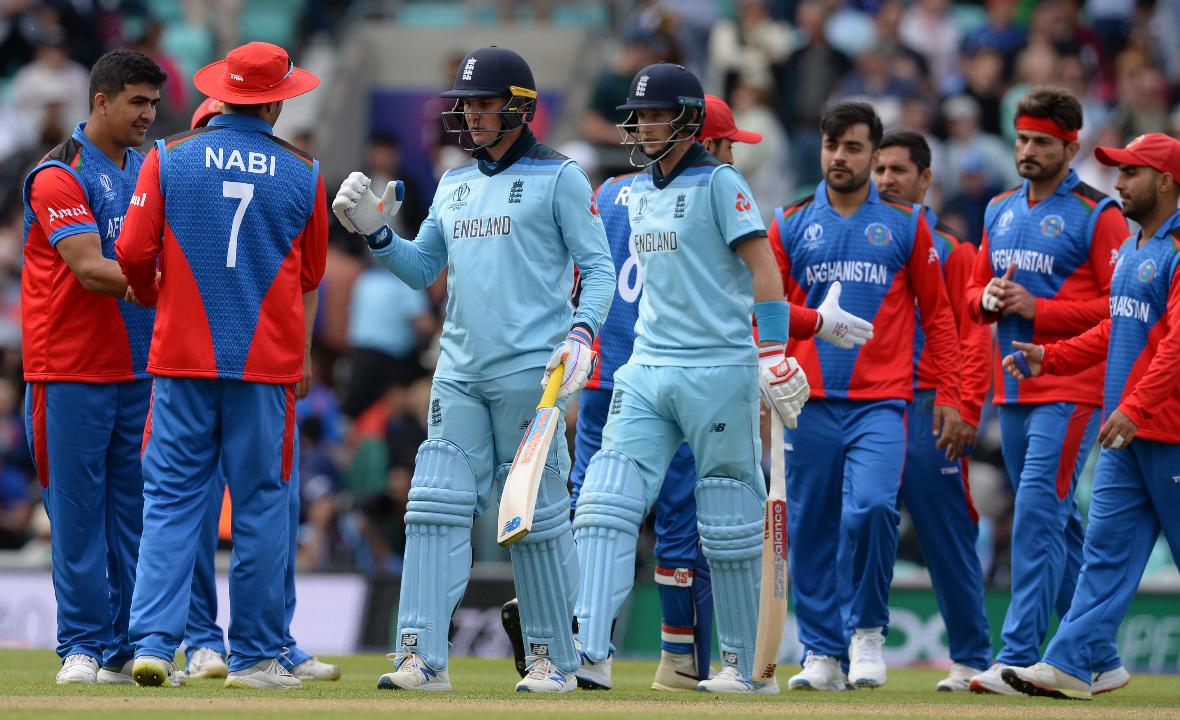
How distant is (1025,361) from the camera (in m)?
9.55

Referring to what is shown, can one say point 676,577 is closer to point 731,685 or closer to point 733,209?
point 731,685

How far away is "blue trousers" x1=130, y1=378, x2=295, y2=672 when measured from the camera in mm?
7949

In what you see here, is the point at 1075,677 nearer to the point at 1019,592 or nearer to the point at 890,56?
the point at 1019,592

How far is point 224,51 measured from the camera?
21.7m

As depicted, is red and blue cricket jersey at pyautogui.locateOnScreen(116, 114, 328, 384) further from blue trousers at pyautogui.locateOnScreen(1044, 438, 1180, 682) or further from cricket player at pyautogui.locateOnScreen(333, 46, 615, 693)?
blue trousers at pyautogui.locateOnScreen(1044, 438, 1180, 682)

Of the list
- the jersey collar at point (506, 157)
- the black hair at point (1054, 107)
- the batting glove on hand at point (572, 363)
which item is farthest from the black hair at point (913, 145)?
the batting glove on hand at point (572, 363)

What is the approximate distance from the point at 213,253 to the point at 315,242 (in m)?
0.55

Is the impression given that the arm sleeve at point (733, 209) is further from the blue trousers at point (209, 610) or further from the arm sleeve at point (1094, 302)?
the blue trousers at point (209, 610)

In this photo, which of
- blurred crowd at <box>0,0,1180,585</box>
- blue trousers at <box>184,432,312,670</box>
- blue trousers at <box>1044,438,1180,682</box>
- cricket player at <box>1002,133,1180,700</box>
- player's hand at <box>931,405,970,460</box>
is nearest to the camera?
cricket player at <box>1002,133,1180,700</box>

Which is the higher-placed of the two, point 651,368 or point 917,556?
point 651,368

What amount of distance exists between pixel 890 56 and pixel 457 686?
10.9m

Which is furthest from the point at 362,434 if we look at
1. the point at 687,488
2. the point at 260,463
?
the point at 260,463

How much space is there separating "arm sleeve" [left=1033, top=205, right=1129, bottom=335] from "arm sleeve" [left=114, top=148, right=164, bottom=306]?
452 centimetres

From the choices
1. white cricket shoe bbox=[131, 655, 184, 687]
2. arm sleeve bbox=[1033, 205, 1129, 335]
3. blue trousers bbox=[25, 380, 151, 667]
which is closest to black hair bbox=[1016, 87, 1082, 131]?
arm sleeve bbox=[1033, 205, 1129, 335]
